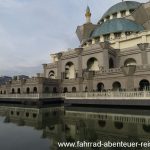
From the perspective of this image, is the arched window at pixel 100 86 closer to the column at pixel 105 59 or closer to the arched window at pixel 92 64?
the column at pixel 105 59

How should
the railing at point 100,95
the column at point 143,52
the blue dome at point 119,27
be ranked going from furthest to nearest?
the blue dome at point 119,27 → the column at point 143,52 → the railing at point 100,95

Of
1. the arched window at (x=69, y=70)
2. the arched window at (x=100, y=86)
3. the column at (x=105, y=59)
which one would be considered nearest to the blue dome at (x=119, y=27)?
the arched window at (x=69, y=70)

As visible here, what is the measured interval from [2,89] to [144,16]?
4063cm

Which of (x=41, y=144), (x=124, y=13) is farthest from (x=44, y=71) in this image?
(x=41, y=144)

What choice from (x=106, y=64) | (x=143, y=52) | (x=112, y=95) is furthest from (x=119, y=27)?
(x=112, y=95)

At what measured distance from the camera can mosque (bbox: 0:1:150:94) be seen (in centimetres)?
3292

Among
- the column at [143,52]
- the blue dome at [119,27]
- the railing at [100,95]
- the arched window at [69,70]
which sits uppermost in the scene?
the blue dome at [119,27]

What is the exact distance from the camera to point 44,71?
2125 inches

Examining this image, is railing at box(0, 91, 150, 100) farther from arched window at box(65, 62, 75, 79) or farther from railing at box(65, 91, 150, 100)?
arched window at box(65, 62, 75, 79)

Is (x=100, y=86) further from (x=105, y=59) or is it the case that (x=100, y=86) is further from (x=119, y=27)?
(x=119, y=27)

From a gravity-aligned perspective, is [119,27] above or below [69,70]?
above

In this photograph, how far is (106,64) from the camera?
4094 cm

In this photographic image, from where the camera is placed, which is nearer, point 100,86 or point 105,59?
point 100,86

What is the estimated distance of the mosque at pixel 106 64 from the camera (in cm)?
3292
